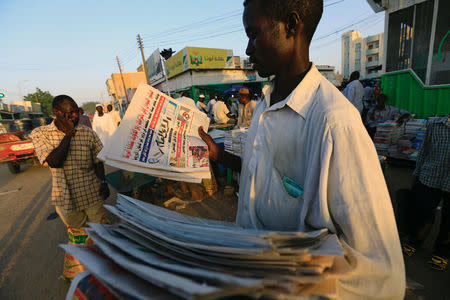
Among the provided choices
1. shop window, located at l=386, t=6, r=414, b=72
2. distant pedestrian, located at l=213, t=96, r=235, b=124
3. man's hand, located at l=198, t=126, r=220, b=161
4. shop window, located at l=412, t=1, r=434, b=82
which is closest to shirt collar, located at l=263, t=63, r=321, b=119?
man's hand, located at l=198, t=126, r=220, b=161

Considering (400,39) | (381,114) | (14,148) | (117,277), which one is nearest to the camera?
(117,277)

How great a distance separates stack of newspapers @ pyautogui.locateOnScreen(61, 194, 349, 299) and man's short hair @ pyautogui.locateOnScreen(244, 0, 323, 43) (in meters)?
0.71

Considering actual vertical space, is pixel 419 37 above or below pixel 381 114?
above

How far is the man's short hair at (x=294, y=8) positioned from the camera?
0.72m

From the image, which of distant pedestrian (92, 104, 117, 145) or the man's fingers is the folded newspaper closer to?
the man's fingers

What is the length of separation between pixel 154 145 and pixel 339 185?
42.9 inches

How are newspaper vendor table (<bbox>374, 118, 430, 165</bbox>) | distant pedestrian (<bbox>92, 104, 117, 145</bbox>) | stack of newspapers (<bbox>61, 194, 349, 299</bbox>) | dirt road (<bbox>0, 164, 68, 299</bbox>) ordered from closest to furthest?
stack of newspapers (<bbox>61, 194, 349, 299</bbox>) < dirt road (<bbox>0, 164, 68, 299</bbox>) < newspaper vendor table (<bbox>374, 118, 430, 165</bbox>) < distant pedestrian (<bbox>92, 104, 117, 145</bbox>)

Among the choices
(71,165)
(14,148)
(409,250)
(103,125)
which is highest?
(103,125)

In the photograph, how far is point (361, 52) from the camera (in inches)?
1619

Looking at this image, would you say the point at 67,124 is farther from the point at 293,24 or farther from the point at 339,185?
the point at 339,185

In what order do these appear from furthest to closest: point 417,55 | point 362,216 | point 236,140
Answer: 1. point 417,55
2. point 236,140
3. point 362,216

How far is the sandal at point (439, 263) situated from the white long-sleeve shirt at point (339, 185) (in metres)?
2.33

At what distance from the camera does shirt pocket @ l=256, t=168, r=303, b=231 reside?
0.72 m

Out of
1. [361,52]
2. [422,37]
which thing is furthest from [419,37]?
[361,52]
